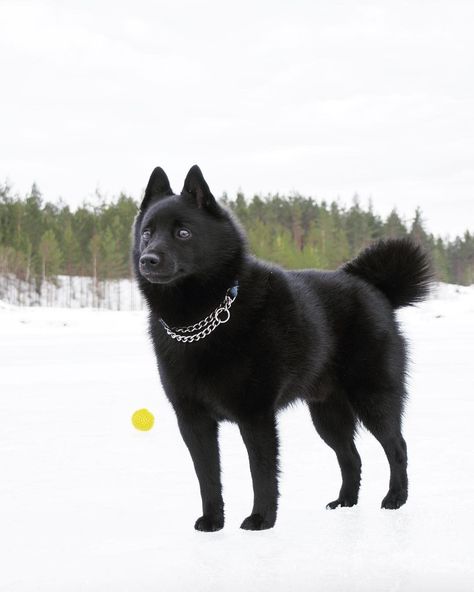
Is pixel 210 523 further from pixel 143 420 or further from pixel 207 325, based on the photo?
pixel 143 420

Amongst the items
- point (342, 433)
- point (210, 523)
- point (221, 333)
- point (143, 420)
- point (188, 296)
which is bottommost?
point (143, 420)

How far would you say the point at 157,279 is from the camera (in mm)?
3676

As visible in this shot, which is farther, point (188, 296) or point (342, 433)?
point (342, 433)

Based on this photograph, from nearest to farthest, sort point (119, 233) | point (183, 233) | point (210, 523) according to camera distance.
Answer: point (183, 233) < point (210, 523) < point (119, 233)

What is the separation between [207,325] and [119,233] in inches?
2527

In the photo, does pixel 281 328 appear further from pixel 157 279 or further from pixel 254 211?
pixel 254 211

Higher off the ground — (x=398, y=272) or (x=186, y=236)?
(x=186, y=236)

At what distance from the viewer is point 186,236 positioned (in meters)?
3.79

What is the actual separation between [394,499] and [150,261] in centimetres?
209

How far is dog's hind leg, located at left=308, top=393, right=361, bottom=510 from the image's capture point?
4.64 m

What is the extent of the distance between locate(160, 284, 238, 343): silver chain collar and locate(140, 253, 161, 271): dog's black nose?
452mm

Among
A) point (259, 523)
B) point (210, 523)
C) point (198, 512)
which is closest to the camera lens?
point (259, 523)

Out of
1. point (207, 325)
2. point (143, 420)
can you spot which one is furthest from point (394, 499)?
point (143, 420)

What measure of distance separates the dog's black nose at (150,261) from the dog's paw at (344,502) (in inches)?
74.6
